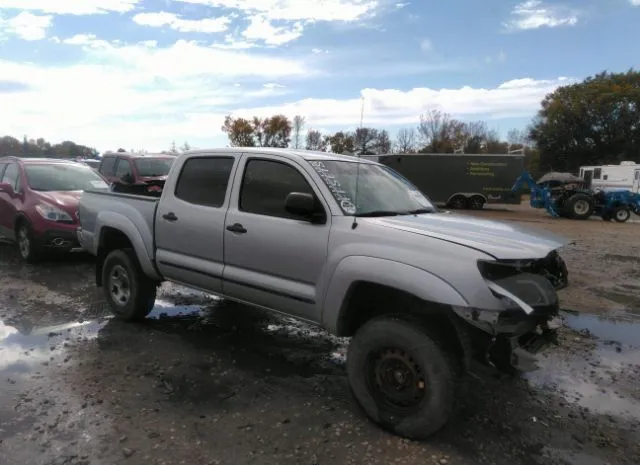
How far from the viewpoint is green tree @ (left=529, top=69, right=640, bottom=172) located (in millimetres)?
49625

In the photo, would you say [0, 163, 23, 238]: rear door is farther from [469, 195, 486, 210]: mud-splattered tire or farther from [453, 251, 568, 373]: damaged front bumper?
[469, 195, 486, 210]: mud-splattered tire

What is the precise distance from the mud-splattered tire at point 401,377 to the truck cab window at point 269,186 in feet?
3.81

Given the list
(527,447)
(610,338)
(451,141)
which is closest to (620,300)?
(610,338)

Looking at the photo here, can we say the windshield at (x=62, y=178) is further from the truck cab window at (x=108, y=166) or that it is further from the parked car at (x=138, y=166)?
the truck cab window at (x=108, y=166)

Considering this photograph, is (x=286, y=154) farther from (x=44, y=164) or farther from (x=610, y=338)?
(x=44, y=164)

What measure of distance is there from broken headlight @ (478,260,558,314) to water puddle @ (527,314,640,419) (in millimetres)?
1321

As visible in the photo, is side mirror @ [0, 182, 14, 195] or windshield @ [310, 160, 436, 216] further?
side mirror @ [0, 182, 14, 195]

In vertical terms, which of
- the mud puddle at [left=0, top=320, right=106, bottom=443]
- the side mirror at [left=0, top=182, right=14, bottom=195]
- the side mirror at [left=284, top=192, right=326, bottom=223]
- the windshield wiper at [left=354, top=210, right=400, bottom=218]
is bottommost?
the mud puddle at [left=0, top=320, right=106, bottom=443]

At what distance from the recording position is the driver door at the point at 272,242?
3.87m

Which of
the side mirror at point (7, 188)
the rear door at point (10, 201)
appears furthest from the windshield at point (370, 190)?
the side mirror at point (7, 188)

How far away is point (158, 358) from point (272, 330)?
1.31 metres

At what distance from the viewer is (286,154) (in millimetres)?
4309

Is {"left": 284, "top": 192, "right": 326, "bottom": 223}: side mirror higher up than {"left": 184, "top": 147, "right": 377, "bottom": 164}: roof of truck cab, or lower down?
lower down

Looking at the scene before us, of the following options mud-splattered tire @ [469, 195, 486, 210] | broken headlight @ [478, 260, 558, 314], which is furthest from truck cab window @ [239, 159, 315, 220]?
mud-splattered tire @ [469, 195, 486, 210]
